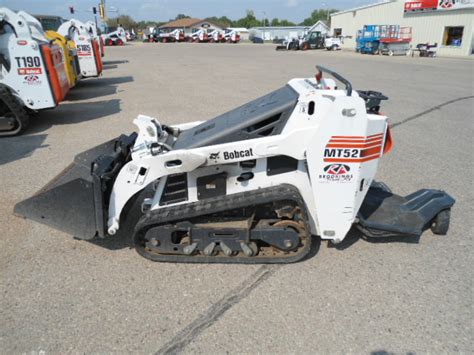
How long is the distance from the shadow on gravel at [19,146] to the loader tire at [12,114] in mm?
173

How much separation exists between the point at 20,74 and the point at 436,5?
36.9 meters

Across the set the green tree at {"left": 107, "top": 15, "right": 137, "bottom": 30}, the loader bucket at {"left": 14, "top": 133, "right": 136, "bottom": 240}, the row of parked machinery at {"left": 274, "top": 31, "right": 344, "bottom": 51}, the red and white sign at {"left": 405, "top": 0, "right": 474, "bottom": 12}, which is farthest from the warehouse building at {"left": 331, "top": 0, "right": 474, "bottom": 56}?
the green tree at {"left": 107, "top": 15, "right": 137, "bottom": 30}

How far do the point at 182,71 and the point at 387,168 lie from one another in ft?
43.5

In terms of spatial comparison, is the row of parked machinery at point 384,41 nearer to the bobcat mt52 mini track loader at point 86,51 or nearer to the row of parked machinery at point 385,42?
the row of parked machinery at point 385,42

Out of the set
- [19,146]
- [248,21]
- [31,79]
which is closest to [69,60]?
[31,79]

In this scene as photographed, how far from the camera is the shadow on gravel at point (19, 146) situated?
587 cm

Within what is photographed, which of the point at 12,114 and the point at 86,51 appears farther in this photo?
the point at 86,51

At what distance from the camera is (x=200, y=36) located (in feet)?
169

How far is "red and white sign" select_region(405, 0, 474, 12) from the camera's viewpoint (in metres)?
30.9

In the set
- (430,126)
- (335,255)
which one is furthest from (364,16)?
(335,255)

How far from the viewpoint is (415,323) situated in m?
2.56

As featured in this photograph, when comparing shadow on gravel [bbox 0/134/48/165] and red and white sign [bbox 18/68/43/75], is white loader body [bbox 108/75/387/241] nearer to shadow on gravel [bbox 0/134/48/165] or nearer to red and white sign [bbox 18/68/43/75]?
shadow on gravel [bbox 0/134/48/165]

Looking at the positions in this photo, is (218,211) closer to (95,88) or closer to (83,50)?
(83,50)

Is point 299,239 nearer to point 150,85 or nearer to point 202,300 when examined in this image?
point 202,300
